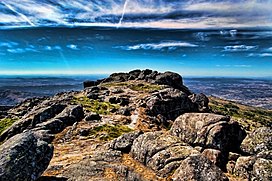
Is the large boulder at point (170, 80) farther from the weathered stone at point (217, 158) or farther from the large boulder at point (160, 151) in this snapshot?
the weathered stone at point (217, 158)

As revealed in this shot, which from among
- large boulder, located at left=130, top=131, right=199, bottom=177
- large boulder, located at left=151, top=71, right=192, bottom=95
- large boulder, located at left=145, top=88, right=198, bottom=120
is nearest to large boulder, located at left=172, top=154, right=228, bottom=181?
large boulder, located at left=130, top=131, right=199, bottom=177

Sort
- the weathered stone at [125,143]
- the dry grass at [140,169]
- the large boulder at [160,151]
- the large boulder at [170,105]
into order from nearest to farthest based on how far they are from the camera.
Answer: the dry grass at [140,169] < the large boulder at [160,151] < the weathered stone at [125,143] < the large boulder at [170,105]

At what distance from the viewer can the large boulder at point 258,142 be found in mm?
31938

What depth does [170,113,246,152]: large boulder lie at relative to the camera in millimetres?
35250

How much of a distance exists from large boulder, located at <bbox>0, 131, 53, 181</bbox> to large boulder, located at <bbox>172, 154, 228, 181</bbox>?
44.7 ft

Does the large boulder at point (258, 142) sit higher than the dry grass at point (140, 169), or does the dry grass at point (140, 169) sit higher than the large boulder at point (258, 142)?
the large boulder at point (258, 142)

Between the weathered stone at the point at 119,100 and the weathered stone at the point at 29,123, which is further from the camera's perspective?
the weathered stone at the point at 119,100

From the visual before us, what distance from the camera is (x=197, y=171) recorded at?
2819 cm

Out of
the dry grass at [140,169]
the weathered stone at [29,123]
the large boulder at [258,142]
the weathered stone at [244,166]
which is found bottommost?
the weathered stone at [29,123]

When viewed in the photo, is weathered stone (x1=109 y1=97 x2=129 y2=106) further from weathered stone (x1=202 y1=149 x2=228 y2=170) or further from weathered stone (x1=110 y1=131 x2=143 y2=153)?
weathered stone (x1=202 y1=149 x2=228 y2=170)

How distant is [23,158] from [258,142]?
25.3 metres

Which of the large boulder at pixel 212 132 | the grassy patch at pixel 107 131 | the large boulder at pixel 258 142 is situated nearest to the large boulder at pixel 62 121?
the grassy patch at pixel 107 131

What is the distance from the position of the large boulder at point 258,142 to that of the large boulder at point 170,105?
44623 mm

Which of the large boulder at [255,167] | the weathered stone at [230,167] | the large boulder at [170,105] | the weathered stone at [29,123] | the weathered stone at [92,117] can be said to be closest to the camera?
the large boulder at [255,167]
